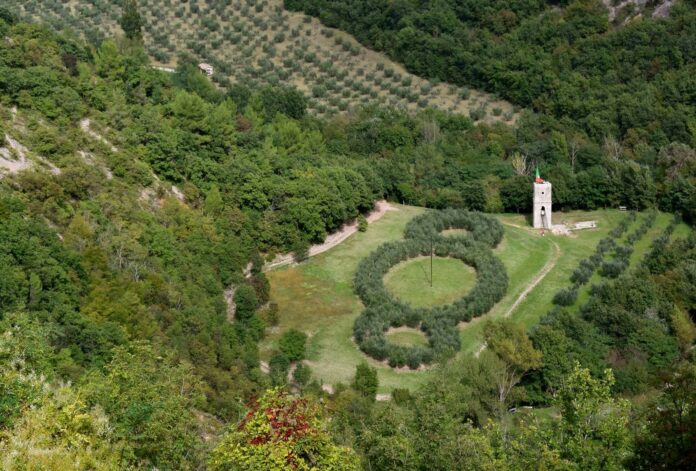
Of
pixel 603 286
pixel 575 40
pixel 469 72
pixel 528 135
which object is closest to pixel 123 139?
pixel 603 286

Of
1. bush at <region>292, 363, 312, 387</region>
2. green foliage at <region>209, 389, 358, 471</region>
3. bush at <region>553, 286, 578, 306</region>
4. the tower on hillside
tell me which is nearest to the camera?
green foliage at <region>209, 389, 358, 471</region>

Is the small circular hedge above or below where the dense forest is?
below

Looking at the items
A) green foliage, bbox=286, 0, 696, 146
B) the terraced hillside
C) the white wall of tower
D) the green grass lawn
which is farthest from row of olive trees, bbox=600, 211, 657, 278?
the terraced hillside

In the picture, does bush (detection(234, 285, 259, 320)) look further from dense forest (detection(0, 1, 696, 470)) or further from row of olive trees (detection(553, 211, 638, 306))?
row of olive trees (detection(553, 211, 638, 306))

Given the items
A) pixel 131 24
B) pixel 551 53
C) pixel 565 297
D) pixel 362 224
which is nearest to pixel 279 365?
pixel 565 297

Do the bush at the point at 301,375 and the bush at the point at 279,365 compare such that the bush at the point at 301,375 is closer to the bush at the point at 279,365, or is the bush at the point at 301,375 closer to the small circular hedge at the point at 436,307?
the bush at the point at 279,365

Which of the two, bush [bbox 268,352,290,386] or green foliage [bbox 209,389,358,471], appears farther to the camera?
bush [bbox 268,352,290,386]
